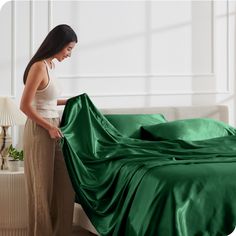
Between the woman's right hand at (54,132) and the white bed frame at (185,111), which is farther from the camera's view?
the white bed frame at (185,111)

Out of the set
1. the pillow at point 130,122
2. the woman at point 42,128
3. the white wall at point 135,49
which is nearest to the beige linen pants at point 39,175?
the woman at point 42,128

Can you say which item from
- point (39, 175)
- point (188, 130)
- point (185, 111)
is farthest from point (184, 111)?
point (39, 175)

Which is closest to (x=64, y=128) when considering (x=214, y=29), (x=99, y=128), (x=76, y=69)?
(x=99, y=128)

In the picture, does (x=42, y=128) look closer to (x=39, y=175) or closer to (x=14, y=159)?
(x=39, y=175)

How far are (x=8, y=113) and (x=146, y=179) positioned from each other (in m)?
1.54

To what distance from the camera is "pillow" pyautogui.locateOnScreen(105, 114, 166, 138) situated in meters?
5.78

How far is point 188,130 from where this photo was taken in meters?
5.81

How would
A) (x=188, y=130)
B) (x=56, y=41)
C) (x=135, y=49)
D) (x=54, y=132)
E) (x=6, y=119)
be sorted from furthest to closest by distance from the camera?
(x=135, y=49)
(x=188, y=130)
(x=6, y=119)
(x=56, y=41)
(x=54, y=132)

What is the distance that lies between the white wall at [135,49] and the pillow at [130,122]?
381 millimetres

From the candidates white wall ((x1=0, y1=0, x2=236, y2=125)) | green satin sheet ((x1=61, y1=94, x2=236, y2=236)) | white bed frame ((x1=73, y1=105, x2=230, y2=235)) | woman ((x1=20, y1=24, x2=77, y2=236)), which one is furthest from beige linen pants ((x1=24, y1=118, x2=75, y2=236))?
white bed frame ((x1=73, y1=105, x2=230, y2=235))

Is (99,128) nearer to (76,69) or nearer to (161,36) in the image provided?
(76,69)

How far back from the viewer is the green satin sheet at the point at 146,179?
13.1ft

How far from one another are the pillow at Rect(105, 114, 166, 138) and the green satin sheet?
0.90 feet

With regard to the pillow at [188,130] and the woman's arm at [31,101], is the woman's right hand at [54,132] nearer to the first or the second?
the woman's arm at [31,101]
